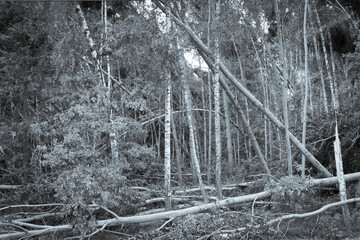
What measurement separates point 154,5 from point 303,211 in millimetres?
6192

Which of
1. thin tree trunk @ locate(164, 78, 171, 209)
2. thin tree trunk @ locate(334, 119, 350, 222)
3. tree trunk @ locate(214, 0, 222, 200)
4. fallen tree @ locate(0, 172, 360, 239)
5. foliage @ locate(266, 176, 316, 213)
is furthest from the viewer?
thin tree trunk @ locate(164, 78, 171, 209)

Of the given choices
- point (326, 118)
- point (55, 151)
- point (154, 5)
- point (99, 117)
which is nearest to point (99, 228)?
point (55, 151)

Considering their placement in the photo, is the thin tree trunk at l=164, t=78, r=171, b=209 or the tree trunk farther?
the thin tree trunk at l=164, t=78, r=171, b=209

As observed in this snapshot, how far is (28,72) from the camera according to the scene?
33.5ft

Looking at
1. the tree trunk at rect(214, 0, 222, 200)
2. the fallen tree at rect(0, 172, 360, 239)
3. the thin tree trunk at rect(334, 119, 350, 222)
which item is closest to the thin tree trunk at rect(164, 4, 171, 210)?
the fallen tree at rect(0, 172, 360, 239)

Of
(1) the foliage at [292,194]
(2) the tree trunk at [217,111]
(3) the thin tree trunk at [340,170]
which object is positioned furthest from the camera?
(2) the tree trunk at [217,111]

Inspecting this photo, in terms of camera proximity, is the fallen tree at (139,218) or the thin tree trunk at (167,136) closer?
the fallen tree at (139,218)

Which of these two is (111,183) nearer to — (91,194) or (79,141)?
(91,194)

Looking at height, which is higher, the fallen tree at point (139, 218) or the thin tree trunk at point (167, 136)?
the thin tree trunk at point (167, 136)

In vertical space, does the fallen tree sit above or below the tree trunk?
below

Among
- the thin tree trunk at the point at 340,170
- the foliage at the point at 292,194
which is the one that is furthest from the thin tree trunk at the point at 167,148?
the thin tree trunk at the point at 340,170

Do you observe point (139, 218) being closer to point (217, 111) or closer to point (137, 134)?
point (137, 134)

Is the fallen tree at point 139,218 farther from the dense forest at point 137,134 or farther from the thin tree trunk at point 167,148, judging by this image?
the thin tree trunk at point 167,148

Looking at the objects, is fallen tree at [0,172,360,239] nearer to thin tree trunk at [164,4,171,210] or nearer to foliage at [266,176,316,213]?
foliage at [266,176,316,213]
